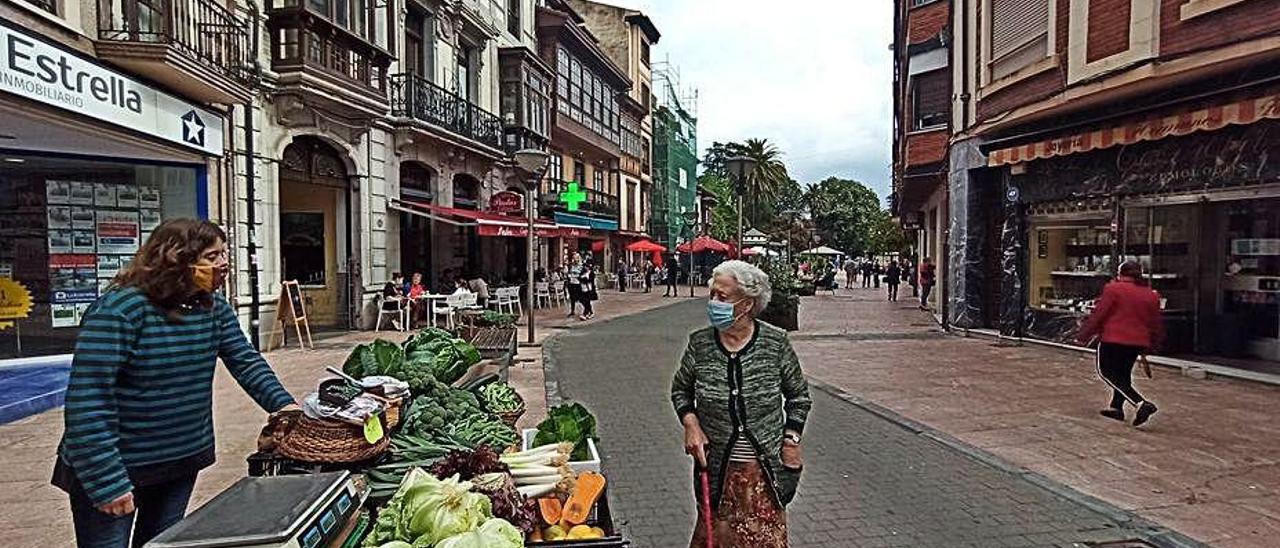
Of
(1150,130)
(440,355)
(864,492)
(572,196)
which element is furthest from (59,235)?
(572,196)

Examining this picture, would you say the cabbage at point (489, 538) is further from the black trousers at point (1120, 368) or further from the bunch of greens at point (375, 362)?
the black trousers at point (1120, 368)

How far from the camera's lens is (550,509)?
3.01 m

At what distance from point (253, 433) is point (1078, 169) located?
42.0 feet

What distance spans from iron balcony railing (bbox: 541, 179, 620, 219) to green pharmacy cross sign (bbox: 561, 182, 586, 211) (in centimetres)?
21

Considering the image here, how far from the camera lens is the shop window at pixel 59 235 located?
932 centimetres

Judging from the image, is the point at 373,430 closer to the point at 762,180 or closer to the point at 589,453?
the point at 589,453

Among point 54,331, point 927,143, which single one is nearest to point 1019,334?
point 927,143

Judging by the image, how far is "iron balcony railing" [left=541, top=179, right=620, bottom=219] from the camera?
26.9 metres

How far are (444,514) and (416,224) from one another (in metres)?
18.1

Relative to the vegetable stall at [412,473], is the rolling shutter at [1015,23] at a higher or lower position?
higher

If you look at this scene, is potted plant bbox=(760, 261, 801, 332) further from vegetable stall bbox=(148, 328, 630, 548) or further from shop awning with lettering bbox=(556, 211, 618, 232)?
vegetable stall bbox=(148, 328, 630, 548)

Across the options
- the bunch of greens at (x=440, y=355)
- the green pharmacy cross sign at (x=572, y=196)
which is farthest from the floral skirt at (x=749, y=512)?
the green pharmacy cross sign at (x=572, y=196)

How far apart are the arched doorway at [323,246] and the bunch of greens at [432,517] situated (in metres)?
14.5

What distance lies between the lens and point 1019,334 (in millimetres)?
14250
